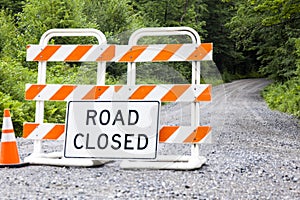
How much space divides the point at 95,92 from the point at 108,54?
55 centimetres

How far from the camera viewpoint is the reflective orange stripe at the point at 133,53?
7.76 m

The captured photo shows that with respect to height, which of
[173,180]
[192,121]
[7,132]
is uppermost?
[192,121]

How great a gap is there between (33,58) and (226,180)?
10.6 feet

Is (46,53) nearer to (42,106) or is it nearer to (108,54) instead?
(42,106)

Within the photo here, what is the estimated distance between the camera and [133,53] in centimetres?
778

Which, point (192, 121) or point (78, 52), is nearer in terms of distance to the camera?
point (192, 121)

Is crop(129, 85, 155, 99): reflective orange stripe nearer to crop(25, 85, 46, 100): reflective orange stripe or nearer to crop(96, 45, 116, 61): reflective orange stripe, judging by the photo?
crop(96, 45, 116, 61): reflective orange stripe

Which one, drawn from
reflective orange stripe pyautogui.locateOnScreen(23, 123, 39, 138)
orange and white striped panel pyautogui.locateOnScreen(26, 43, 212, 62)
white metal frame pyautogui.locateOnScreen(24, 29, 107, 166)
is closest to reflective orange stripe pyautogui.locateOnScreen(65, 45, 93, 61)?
orange and white striped panel pyautogui.locateOnScreen(26, 43, 212, 62)

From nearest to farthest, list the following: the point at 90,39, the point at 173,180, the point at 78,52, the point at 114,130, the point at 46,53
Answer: the point at 173,180
the point at 114,130
the point at 78,52
the point at 46,53
the point at 90,39

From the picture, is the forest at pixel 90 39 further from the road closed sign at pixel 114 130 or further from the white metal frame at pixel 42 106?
the road closed sign at pixel 114 130

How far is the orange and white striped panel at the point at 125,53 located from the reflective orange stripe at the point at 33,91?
1.29 feet

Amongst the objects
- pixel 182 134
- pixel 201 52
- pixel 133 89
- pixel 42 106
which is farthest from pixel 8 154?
pixel 201 52

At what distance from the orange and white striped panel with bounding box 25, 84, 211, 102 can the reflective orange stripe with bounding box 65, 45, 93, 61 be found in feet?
1.34

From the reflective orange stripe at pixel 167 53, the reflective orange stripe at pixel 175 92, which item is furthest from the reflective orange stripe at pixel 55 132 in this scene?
the reflective orange stripe at pixel 167 53
